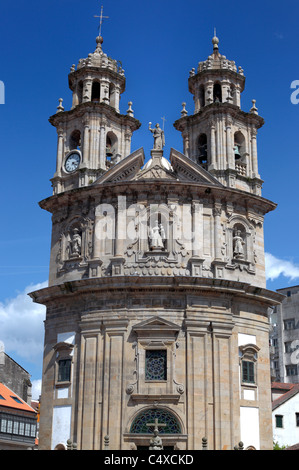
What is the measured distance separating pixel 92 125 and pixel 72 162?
2.32 metres

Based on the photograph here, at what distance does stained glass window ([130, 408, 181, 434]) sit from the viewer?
30.6 meters

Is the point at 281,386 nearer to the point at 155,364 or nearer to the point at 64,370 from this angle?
the point at 155,364

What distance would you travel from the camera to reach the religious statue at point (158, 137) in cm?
3697

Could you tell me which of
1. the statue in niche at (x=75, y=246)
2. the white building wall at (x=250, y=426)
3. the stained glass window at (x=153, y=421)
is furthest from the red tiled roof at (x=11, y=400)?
the white building wall at (x=250, y=426)

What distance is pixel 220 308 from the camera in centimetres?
3269

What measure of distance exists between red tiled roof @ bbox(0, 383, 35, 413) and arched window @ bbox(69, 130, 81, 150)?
19863mm

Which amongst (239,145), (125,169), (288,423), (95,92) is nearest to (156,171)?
(125,169)

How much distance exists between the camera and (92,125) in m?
38.0

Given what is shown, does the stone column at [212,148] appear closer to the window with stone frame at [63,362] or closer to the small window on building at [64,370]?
the window with stone frame at [63,362]

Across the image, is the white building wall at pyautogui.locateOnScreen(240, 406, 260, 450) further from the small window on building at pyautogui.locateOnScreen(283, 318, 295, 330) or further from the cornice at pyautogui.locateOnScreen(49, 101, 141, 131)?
the small window on building at pyautogui.locateOnScreen(283, 318, 295, 330)

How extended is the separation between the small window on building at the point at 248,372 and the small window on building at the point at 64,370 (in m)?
8.33

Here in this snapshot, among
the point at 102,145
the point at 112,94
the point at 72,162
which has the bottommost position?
the point at 72,162

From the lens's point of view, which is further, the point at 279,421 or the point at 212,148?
the point at 279,421
